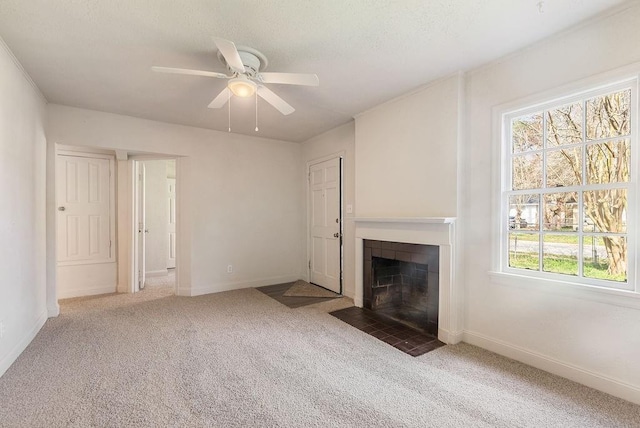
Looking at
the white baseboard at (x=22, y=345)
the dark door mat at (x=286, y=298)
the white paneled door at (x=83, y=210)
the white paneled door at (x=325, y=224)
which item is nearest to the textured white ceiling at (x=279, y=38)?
the white paneled door at (x=83, y=210)

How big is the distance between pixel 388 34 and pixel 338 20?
1.30 ft

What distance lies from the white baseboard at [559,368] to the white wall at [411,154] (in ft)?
3.80

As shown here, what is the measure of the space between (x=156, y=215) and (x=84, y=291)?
73.8 inches

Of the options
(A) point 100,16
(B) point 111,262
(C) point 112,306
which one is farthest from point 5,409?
(B) point 111,262

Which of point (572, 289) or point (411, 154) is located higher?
point (411, 154)

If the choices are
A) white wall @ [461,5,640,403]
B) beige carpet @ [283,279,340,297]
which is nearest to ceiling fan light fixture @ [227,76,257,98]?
white wall @ [461,5,640,403]

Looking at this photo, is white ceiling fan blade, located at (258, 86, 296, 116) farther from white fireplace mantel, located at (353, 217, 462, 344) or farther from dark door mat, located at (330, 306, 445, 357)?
dark door mat, located at (330, 306, 445, 357)

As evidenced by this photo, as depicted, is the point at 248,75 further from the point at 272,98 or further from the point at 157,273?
the point at 157,273

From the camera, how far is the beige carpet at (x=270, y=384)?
1709 millimetres

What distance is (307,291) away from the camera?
449cm

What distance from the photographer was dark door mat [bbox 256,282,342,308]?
154 inches

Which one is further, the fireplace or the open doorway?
the open doorway

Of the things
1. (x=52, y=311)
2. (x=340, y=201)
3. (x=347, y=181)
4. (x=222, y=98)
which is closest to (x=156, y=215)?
(x=52, y=311)

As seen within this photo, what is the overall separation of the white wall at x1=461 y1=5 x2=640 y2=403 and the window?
0.50 feet
